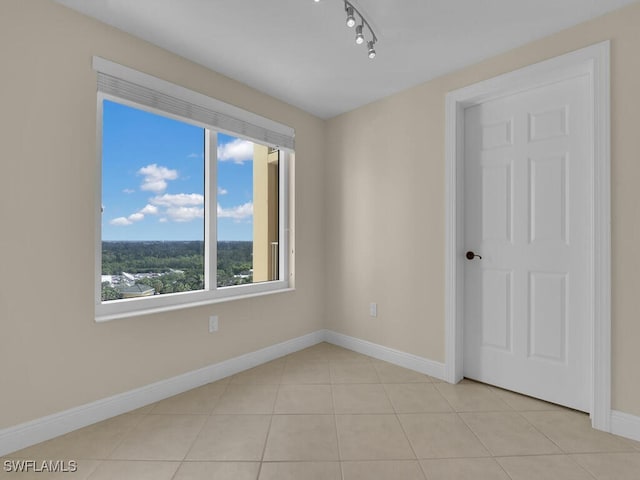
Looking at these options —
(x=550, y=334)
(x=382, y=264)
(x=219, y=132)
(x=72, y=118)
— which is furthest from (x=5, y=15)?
(x=550, y=334)

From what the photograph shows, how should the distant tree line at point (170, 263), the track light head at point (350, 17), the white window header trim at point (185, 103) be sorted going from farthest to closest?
the distant tree line at point (170, 263), the white window header trim at point (185, 103), the track light head at point (350, 17)

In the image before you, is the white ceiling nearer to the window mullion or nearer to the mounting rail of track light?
the mounting rail of track light

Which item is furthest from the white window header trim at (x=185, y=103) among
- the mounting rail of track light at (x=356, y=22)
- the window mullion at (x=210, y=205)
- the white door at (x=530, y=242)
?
the white door at (x=530, y=242)

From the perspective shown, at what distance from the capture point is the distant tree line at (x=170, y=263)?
6.99 ft

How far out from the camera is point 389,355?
2.93 metres

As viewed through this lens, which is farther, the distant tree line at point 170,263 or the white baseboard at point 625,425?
the distant tree line at point 170,263

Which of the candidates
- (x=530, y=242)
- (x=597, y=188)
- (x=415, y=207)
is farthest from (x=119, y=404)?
(x=597, y=188)

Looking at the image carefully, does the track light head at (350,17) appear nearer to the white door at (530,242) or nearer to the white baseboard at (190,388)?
the white door at (530,242)

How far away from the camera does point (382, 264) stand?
3.02 m

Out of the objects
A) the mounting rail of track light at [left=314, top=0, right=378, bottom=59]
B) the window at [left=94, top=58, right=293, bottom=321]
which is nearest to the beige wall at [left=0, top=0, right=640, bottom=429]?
the window at [left=94, top=58, right=293, bottom=321]

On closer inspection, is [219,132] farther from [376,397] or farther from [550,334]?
[550,334]

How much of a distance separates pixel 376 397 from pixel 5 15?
10.3 feet

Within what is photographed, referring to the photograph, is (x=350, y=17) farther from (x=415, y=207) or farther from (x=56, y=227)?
(x=56, y=227)

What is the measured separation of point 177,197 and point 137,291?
76 cm
